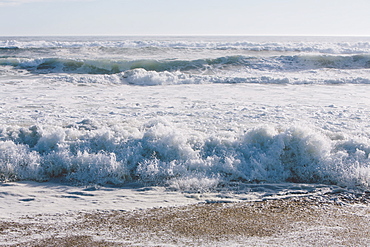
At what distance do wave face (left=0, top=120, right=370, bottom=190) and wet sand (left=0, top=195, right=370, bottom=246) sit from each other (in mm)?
794

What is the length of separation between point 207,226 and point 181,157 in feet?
Answer: 6.29

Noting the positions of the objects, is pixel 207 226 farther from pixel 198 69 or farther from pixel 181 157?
pixel 198 69

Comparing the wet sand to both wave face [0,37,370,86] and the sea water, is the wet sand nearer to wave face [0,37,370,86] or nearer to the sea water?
the sea water

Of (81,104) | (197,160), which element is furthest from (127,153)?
(81,104)

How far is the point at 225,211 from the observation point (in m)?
3.86

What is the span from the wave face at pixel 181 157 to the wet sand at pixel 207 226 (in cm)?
79

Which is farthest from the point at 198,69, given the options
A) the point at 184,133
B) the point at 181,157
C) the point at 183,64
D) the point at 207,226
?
the point at 207,226

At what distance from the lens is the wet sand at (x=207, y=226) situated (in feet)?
10.4

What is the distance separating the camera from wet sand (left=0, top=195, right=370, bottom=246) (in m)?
3.16

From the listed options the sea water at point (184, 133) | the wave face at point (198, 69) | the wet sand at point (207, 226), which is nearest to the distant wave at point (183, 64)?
the wave face at point (198, 69)

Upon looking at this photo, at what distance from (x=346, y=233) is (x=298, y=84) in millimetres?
10870

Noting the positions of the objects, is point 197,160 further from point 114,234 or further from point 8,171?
point 8,171

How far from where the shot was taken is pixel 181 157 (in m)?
5.29

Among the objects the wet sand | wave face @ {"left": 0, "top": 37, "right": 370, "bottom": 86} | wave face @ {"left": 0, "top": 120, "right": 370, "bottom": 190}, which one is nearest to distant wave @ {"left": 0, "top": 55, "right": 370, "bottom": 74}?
wave face @ {"left": 0, "top": 37, "right": 370, "bottom": 86}
